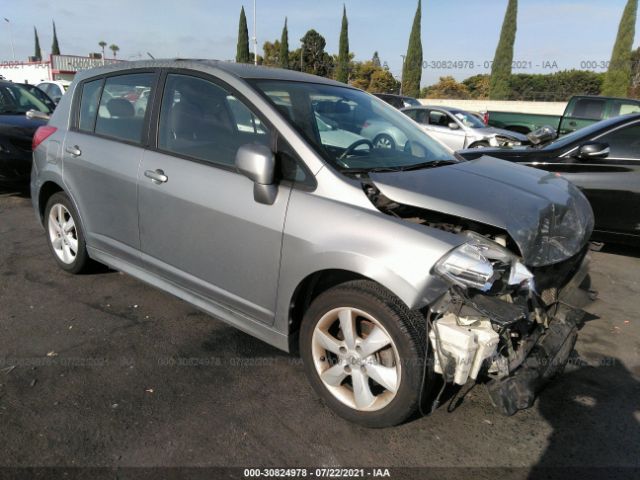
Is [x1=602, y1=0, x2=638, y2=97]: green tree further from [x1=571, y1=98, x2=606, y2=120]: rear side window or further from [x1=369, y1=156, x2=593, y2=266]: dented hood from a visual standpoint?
[x1=369, y1=156, x2=593, y2=266]: dented hood

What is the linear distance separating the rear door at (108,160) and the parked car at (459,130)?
883cm

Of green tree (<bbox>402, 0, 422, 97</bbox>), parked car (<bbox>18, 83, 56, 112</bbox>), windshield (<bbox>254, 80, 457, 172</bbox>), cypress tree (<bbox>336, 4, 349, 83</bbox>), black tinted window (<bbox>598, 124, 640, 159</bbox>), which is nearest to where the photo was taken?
windshield (<bbox>254, 80, 457, 172</bbox>)

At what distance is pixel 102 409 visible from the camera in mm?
2617

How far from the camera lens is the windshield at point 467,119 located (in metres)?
12.5

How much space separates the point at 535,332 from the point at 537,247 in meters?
0.43

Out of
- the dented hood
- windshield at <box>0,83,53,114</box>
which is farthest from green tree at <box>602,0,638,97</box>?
the dented hood

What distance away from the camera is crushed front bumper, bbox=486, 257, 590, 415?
2.28 m

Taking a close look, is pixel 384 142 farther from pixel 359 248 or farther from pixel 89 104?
pixel 89 104

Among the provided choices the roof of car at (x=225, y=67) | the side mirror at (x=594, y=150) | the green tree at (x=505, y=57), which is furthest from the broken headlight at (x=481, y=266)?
the green tree at (x=505, y=57)

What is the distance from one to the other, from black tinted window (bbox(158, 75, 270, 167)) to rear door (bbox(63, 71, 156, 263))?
0.82ft

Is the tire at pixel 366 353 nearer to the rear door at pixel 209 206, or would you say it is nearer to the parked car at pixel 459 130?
the rear door at pixel 209 206

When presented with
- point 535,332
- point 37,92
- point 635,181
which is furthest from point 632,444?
point 37,92

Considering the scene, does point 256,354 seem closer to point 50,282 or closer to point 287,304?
point 287,304

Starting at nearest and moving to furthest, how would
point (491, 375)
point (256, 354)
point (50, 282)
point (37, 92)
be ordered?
point (491, 375) → point (256, 354) → point (50, 282) → point (37, 92)
